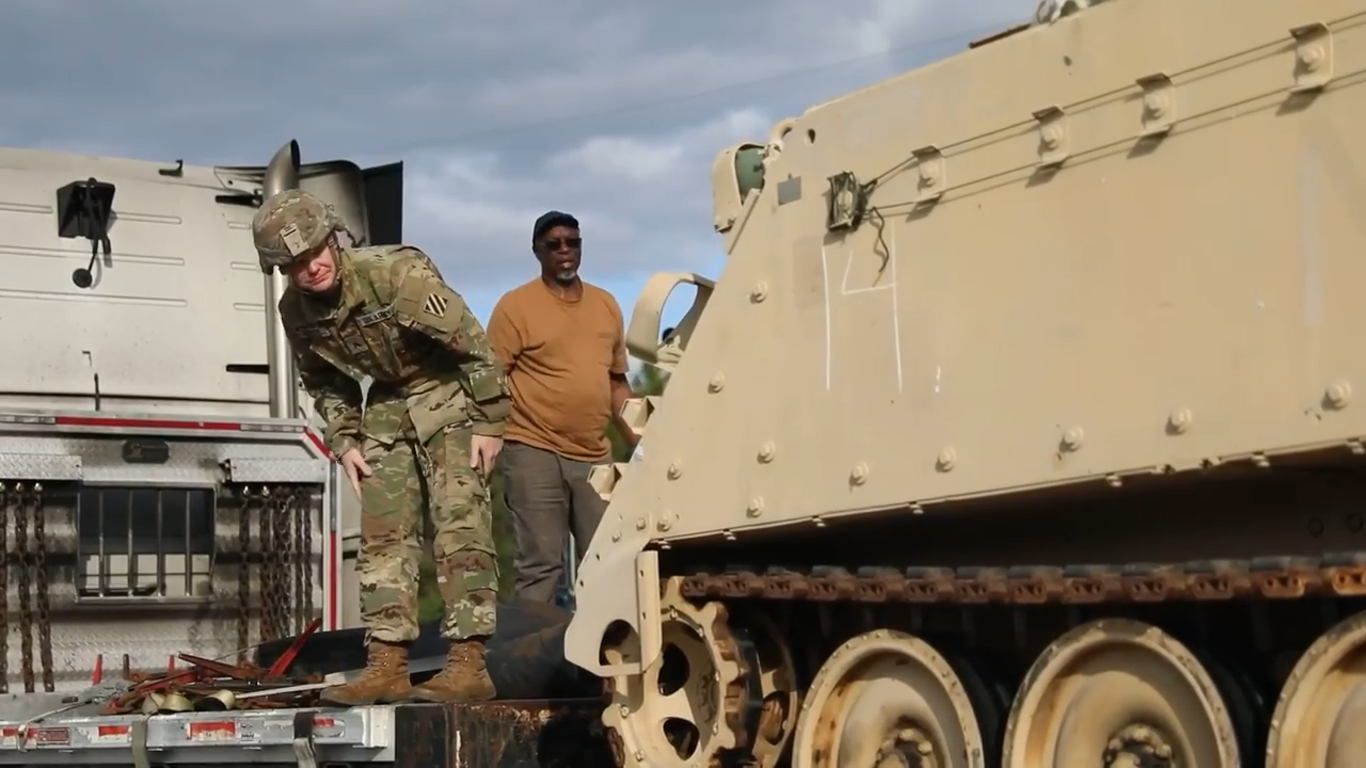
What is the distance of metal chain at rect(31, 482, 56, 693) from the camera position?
9.20m

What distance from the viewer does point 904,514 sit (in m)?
5.11

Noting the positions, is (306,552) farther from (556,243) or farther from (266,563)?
(556,243)

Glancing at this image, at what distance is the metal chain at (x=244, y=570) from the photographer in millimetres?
9703

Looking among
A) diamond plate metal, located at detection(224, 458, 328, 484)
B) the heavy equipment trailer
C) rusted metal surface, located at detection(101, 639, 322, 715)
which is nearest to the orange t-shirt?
the heavy equipment trailer

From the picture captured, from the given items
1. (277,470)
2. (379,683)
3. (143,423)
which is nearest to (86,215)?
(143,423)

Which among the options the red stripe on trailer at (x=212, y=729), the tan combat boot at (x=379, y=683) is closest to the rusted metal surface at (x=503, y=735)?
the tan combat boot at (x=379, y=683)

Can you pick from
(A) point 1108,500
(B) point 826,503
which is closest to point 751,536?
(B) point 826,503

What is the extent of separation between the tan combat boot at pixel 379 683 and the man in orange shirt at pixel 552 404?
5.04 ft

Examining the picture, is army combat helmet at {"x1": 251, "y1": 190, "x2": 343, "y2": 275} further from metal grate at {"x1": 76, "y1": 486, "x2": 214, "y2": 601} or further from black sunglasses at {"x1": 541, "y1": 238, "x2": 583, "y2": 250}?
metal grate at {"x1": 76, "y1": 486, "x2": 214, "y2": 601}

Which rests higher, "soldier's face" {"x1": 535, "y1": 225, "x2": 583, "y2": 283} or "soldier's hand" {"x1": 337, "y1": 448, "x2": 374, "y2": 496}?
"soldier's face" {"x1": 535, "y1": 225, "x2": 583, "y2": 283}

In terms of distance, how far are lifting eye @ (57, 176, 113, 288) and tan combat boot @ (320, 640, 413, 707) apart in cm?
421

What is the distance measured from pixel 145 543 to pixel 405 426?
3219 mm

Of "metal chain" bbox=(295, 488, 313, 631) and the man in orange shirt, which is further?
"metal chain" bbox=(295, 488, 313, 631)

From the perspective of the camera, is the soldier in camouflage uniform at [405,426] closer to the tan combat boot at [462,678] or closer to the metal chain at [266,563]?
the tan combat boot at [462,678]
